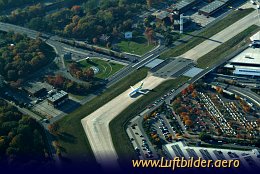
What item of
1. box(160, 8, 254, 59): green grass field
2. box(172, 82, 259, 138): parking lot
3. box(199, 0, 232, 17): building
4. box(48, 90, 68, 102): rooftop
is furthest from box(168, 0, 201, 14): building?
box(48, 90, 68, 102): rooftop

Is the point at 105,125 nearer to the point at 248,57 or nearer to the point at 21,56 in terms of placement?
the point at 21,56

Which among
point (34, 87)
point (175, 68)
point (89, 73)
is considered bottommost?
point (175, 68)

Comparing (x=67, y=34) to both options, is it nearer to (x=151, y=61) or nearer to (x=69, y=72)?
(x=69, y=72)

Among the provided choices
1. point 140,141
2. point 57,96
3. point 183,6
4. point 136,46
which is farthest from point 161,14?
point 140,141

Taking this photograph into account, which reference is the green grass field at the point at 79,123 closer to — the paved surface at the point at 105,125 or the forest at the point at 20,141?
the paved surface at the point at 105,125

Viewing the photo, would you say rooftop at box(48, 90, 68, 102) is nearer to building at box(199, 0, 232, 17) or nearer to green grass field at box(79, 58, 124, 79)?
green grass field at box(79, 58, 124, 79)

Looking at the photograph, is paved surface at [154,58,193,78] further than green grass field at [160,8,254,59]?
No
